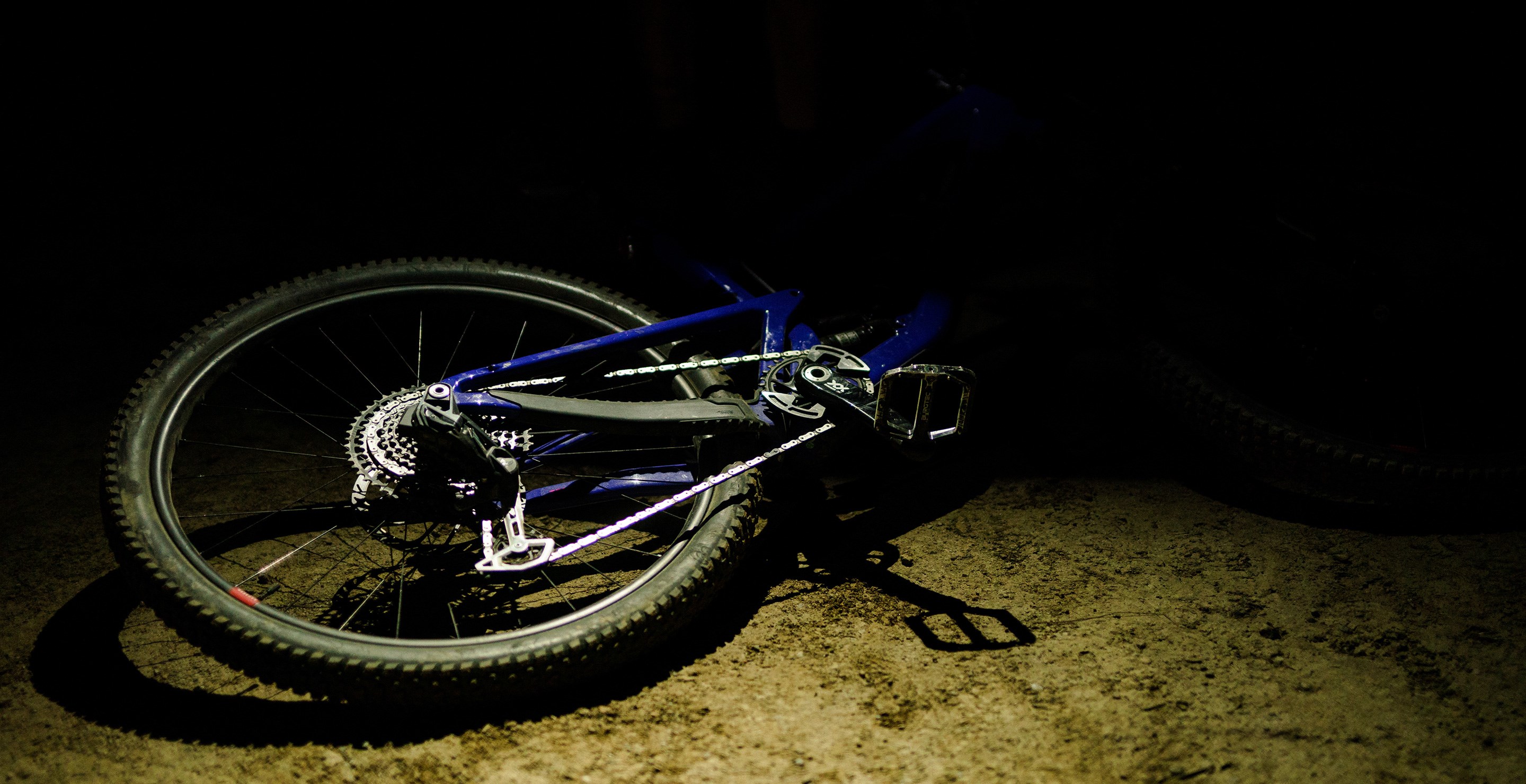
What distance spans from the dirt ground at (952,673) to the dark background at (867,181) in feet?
2.03

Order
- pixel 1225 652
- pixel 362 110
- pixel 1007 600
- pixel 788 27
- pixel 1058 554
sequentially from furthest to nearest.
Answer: pixel 362 110, pixel 788 27, pixel 1058 554, pixel 1007 600, pixel 1225 652

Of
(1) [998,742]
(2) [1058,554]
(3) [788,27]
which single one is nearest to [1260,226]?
(2) [1058,554]

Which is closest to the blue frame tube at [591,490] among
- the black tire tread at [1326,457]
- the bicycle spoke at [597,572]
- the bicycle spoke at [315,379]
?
the bicycle spoke at [597,572]

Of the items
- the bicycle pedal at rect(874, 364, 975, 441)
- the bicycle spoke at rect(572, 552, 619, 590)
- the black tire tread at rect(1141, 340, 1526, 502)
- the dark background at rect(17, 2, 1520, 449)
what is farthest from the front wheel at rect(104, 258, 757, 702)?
the black tire tread at rect(1141, 340, 1526, 502)

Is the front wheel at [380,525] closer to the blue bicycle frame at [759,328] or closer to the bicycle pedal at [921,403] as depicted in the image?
the blue bicycle frame at [759,328]

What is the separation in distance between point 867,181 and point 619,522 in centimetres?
120

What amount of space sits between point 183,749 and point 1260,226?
265cm

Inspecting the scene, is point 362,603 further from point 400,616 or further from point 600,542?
point 600,542

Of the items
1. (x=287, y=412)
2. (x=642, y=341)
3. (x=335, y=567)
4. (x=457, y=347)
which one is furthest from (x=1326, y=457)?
(x=287, y=412)

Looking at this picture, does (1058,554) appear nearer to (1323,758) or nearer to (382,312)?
(1323,758)

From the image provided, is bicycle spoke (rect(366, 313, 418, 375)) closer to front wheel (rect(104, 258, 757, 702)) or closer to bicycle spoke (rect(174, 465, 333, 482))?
front wheel (rect(104, 258, 757, 702))

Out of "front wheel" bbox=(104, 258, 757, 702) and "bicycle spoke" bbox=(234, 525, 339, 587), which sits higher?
"front wheel" bbox=(104, 258, 757, 702)

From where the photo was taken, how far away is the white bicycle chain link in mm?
1387

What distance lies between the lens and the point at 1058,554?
6.10 feet
